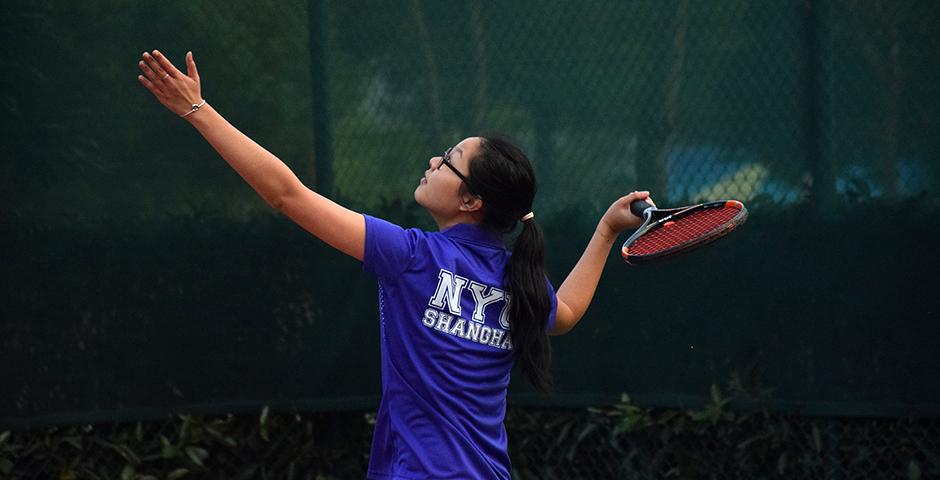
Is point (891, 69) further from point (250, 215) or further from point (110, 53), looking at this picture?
point (110, 53)

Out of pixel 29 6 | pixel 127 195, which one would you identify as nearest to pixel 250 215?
pixel 127 195

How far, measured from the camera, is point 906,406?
4.30m

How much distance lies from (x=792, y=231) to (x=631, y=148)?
2.04 ft

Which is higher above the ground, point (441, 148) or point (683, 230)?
point (441, 148)

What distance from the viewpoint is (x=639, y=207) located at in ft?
9.98

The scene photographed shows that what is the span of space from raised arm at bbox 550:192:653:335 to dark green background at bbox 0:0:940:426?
1319 mm

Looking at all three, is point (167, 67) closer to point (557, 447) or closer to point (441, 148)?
point (441, 148)

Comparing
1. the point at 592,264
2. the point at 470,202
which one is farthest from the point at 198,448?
the point at 470,202

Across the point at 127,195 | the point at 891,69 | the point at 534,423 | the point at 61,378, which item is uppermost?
the point at 891,69

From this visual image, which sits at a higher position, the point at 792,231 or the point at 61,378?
→ the point at 792,231

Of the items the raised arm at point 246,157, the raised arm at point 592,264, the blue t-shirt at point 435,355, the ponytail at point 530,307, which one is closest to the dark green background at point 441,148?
the raised arm at point 592,264

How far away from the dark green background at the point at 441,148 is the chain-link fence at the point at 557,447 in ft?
0.31

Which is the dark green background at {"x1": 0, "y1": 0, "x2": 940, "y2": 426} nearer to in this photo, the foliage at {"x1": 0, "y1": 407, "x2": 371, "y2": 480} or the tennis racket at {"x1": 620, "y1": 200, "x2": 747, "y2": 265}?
the foliage at {"x1": 0, "y1": 407, "x2": 371, "y2": 480}

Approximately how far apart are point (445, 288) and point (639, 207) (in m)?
0.57
